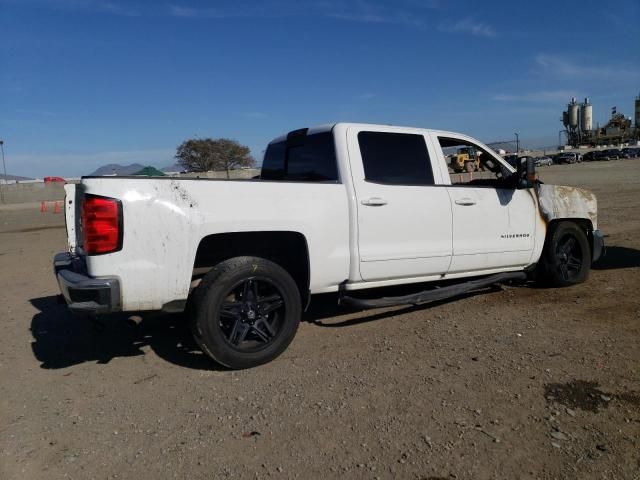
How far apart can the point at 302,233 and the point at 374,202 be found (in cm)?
76

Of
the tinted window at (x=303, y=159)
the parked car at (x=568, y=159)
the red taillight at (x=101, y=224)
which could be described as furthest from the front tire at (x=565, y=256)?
the parked car at (x=568, y=159)

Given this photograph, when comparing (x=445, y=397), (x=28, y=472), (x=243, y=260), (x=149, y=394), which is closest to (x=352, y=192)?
(x=243, y=260)

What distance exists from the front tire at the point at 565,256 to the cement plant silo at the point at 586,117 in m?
127

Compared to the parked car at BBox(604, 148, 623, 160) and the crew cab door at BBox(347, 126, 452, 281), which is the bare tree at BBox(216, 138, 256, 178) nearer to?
the parked car at BBox(604, 148, 623, 160)

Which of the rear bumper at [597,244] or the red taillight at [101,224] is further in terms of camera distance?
the rear bumper at [597,244]

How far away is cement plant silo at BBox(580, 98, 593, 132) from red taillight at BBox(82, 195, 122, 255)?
13131 centimetres

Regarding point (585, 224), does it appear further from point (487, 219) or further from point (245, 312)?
point (245, 312)

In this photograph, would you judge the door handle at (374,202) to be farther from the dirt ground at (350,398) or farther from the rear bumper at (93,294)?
the rear bumper at (93,294)

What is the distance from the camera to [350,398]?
3.52m

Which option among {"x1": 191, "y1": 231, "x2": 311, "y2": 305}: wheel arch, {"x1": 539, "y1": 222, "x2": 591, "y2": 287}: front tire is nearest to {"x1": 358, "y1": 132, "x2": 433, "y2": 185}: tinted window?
{"x1": 191, "y1": 231, "x2": 311, "y2": 305}: wheel arch

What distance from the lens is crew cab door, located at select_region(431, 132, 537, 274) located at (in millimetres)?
5121

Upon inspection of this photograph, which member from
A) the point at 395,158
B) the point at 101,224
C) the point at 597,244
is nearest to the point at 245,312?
the point at 101,224

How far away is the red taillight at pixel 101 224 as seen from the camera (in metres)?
3.50

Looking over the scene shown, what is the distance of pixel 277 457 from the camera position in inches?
113
